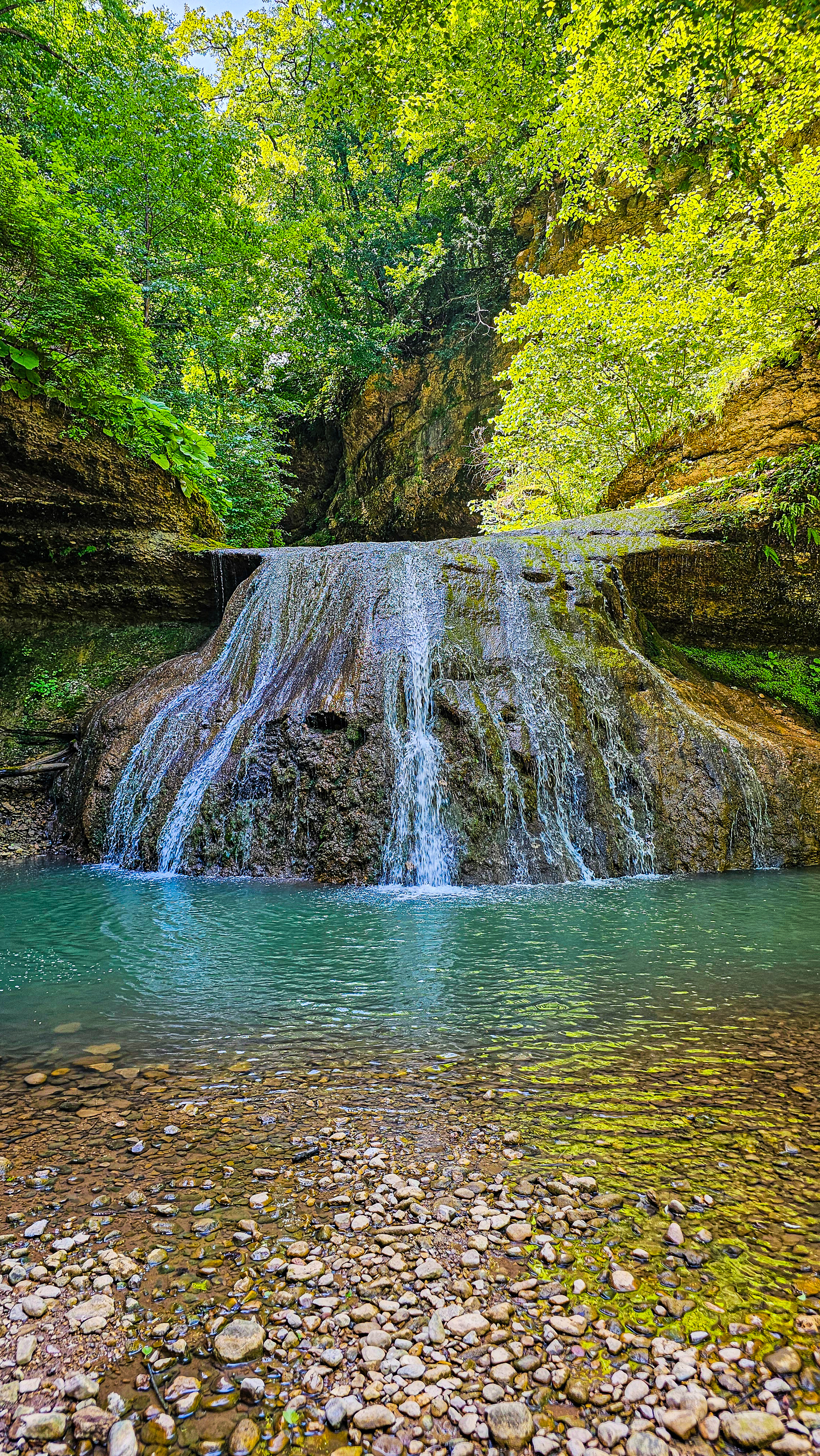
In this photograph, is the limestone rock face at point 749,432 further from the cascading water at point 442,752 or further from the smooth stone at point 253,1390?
the smooth stone at point 253,1390

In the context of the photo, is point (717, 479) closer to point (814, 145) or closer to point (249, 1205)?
point (814, 145)

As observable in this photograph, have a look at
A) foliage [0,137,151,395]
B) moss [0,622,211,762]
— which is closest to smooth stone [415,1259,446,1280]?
moss [0,622,211,762]

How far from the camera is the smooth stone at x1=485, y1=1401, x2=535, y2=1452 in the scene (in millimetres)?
1058

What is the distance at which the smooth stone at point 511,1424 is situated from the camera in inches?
41.6

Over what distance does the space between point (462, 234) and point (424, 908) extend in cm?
2016

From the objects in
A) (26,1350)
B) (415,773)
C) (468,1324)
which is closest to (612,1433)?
(468,1324)

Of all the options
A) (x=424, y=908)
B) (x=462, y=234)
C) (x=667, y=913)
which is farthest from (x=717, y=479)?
(x=462, y=234)

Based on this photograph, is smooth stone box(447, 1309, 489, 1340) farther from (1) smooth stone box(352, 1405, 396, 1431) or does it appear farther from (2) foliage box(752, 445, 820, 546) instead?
(2) foliage box(752, 445, 820, 546)

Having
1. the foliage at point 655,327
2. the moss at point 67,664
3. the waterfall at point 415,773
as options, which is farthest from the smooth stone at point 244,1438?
the foliage at point 655,327

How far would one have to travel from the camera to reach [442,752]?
6.61m

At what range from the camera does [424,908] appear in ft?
16.4

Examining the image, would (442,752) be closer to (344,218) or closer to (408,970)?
(408,970)

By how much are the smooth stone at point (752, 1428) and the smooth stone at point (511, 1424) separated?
1.01 feet

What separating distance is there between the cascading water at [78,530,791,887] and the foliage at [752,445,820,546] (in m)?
2.17
